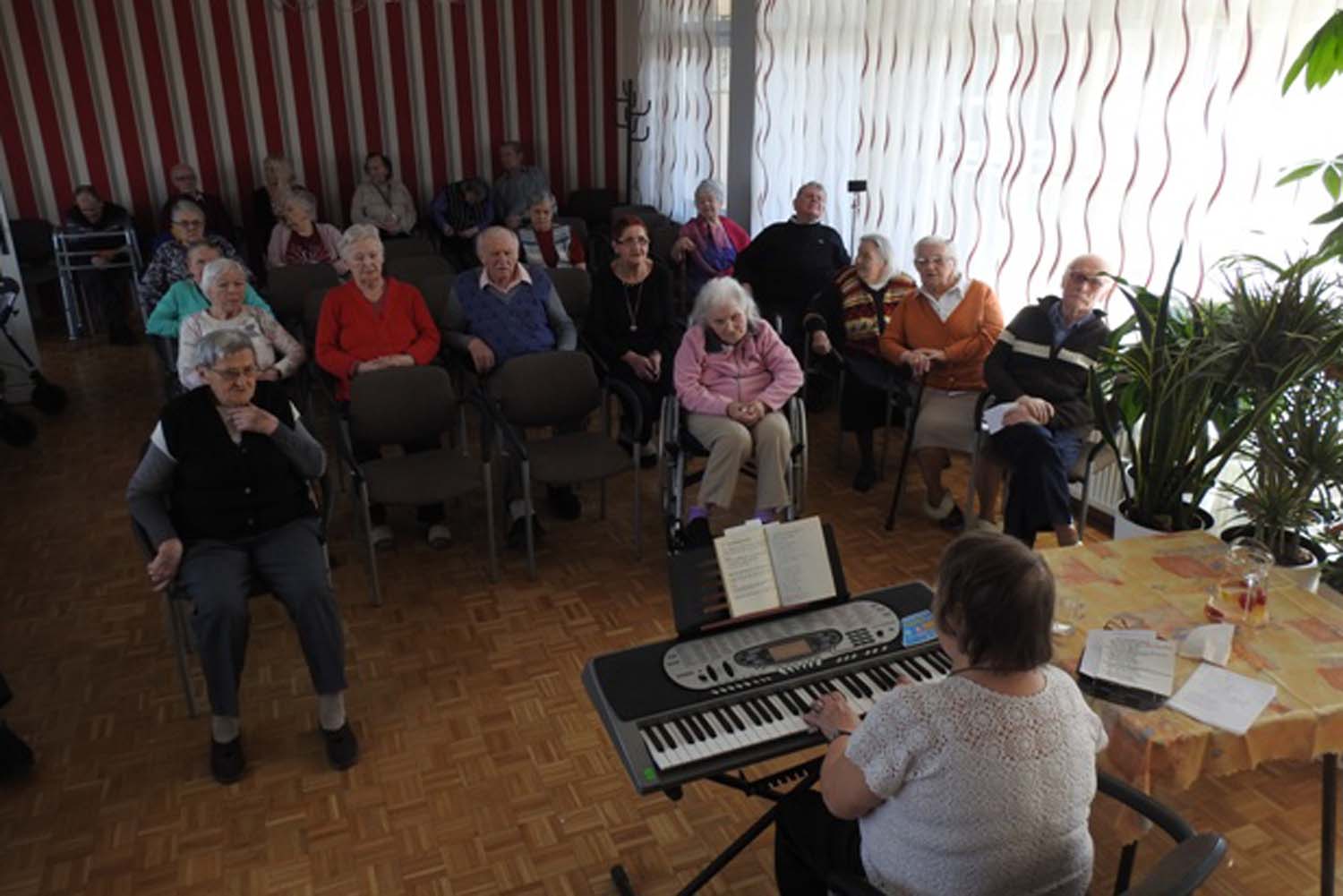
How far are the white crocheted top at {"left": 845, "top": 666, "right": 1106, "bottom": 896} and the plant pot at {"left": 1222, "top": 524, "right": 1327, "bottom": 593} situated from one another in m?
1.27

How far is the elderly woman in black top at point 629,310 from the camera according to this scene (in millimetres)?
4703

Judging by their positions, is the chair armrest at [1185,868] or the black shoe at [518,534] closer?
the chair armrest at [1185,868]

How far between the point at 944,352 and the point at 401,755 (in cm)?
277

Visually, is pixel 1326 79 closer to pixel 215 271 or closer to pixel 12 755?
pixel 215 271

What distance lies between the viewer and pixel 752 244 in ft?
19.0

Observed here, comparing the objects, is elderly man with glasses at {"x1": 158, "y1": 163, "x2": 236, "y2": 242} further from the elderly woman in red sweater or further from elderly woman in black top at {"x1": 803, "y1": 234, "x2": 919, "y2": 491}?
elderly woman in black top at {"x1": 803, "y1": 234, "x2": 919, "y2": 491}

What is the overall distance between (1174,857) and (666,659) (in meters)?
1.00

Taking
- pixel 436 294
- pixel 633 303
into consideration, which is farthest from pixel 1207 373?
pixel 436 294

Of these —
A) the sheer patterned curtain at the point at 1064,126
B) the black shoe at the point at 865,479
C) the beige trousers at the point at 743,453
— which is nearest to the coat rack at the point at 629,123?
the sheer patterned curtain at the point at 1064,126

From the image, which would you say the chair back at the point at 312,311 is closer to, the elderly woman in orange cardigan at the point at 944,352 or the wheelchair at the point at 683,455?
the wheelchair at the point at 683,455

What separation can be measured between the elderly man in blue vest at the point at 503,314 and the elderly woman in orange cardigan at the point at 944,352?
152cm

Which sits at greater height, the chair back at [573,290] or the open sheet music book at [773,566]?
the open sheet music book at [773,566]

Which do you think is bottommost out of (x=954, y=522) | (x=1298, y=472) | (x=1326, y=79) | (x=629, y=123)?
(x=954, y=522)

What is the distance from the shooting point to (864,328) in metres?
4.88
